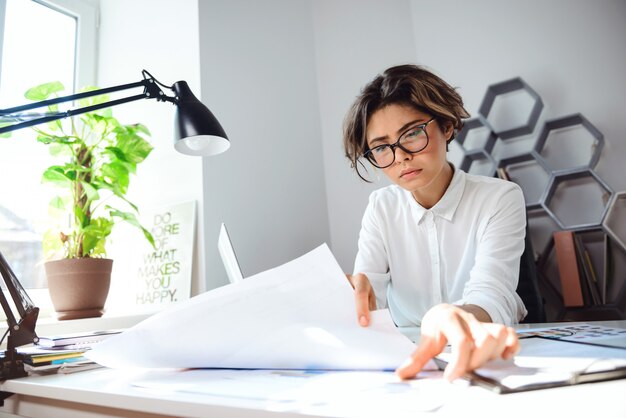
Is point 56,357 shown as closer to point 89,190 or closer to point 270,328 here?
point 270,328

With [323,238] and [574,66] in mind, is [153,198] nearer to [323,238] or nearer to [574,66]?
[323,238]

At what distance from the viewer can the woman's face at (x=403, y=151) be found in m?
1.13

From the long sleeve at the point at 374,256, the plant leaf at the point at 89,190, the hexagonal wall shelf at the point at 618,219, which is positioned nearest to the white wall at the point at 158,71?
the plant leaf at the point at 89,190

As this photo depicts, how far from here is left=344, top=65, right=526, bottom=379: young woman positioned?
1075 millimetres

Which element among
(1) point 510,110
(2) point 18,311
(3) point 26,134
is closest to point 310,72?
(1) point 510,110

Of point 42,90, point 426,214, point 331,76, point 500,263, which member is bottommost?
point 500,263

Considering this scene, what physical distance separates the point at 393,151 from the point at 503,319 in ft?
1.65

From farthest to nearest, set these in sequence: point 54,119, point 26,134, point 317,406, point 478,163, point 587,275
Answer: point 478,163, point 587,275, point 26,134, point 54,119, point 317,406

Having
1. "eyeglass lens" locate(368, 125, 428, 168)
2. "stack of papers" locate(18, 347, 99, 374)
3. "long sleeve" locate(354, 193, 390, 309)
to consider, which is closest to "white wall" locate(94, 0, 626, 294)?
"long sleeve" locate(354, 193, 390, 309)

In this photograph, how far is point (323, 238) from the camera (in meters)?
2.46

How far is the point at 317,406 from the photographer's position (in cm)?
33

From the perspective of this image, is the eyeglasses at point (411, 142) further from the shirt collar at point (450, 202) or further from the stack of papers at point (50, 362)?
the stack of papers at point (50, 362)

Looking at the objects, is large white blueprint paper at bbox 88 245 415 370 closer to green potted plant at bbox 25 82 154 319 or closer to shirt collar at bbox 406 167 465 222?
shirt collar at bbox 406 167 465 222

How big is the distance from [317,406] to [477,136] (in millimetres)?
2236
